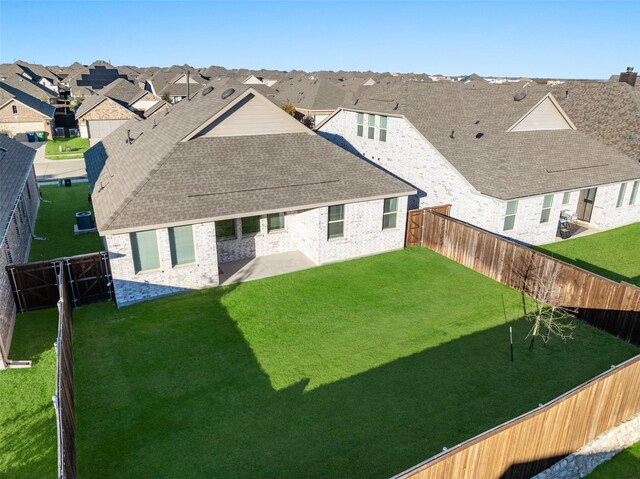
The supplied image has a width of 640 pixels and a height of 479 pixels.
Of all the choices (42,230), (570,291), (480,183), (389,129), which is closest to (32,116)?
(42,230)

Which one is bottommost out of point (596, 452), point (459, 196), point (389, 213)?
point (596, 452)

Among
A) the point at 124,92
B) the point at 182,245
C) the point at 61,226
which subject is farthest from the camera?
the point at 124,92

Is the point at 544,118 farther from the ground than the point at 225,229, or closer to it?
farther from the ground

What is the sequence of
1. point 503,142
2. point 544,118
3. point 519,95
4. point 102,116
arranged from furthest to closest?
1. point 102,116
2. point 519,95
3. point 544,118
4. point 503,142

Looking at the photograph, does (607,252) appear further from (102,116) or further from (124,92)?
(124,92)

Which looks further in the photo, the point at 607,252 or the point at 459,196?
the point at 459,196

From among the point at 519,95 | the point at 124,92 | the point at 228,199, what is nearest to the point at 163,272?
the point at 228,199

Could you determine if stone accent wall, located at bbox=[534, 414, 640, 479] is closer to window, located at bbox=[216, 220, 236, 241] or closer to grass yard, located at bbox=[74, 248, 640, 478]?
grass yard, located at bbox=[74, 248, 640, 478]

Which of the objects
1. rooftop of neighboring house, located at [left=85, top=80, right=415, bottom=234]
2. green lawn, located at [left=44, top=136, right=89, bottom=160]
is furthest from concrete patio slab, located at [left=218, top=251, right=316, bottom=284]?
green lawn, located at [left=44, top=136, right=89, bottom=160]
